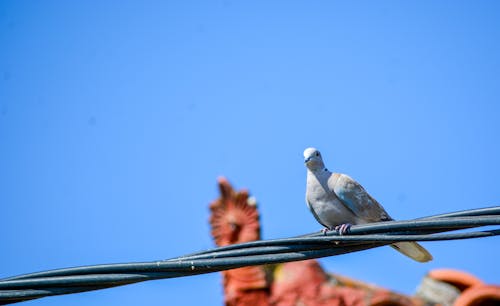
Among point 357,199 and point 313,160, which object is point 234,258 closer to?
point 357,199

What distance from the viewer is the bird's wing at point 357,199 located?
7.23 meters

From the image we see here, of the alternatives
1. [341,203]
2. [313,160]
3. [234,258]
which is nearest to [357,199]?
[341,203]

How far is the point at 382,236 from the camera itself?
5.35 metres

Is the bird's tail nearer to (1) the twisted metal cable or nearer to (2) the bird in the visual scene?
(2) the bird

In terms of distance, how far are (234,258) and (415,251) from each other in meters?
1.84

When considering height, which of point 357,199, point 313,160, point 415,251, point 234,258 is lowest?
point 234,258

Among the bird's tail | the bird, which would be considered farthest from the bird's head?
the bird's tail

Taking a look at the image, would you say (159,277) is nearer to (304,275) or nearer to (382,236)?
(382,236)

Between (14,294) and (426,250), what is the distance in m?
2.77

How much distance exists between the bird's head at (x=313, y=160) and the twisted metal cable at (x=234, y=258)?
2161 millimetres

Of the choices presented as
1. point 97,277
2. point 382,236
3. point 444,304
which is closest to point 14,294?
point 97,277

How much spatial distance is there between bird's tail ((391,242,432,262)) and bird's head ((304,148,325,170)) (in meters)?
1.03

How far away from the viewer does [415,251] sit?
22.2 ft

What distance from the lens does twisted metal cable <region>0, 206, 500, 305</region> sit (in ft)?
17.2
